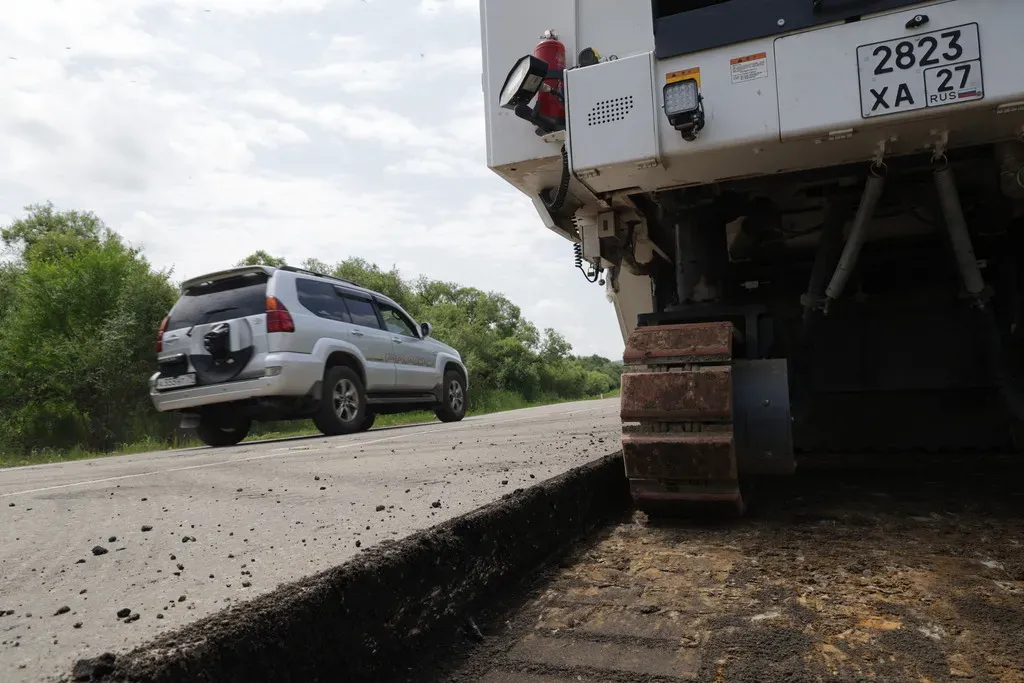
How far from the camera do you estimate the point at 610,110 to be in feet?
8.67

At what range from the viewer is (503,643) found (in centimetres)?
172

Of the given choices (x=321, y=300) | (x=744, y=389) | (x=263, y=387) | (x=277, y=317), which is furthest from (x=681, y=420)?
(x=321, y=300)

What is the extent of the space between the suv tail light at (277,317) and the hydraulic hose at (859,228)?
19.5 feet

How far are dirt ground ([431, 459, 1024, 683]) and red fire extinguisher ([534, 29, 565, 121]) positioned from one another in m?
1.76

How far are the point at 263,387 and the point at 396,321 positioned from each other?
9.73 feet

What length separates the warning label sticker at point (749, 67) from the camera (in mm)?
2434

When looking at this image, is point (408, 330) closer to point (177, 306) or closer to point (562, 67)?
point (177, 306)

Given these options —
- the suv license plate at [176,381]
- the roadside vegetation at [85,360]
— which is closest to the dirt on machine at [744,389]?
the suv license plate at [176,381]

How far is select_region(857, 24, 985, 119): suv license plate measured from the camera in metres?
2.18

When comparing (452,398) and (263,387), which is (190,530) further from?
(452,398)

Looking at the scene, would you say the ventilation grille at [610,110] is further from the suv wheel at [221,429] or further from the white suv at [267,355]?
the suv wheel at [221,429]

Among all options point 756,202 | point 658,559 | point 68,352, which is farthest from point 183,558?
point 68,352

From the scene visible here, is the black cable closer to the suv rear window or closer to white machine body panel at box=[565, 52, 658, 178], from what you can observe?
white machine body panel at box=[565, 52, 658, 178]

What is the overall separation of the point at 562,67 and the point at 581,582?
2.05 metres
